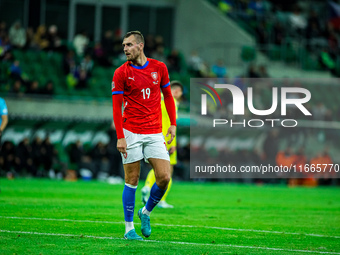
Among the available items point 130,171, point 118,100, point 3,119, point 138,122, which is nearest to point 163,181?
point 130,171

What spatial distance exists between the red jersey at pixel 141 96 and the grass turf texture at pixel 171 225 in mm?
1512

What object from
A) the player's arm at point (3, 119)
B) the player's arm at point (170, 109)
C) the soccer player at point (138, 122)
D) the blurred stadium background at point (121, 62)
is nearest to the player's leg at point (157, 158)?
the soccer player at point (138, 122)

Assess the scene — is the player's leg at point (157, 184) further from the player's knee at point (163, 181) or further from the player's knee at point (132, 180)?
the player's knee at point (132, 180)

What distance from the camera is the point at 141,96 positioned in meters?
8.51

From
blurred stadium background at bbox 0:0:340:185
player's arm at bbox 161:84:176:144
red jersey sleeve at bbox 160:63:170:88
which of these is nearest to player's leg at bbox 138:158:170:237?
player's arm at bbox 161:84:176:144

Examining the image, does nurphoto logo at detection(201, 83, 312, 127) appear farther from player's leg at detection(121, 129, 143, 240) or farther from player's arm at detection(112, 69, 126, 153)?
player's arm at detection(112, 69, 126, 153)

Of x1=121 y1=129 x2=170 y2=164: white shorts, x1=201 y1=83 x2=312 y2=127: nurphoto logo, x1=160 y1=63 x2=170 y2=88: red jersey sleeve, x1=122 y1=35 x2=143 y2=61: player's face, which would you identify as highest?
x1=122 y1=35 x2=143 y2=61: player's face

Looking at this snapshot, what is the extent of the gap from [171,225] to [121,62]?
17.6m

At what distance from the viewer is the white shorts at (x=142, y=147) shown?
8430 millimetres

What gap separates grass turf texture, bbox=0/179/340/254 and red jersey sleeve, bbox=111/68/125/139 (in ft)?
4.77

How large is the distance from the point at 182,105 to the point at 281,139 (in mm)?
4316

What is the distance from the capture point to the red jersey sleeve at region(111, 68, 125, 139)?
822 centimetres

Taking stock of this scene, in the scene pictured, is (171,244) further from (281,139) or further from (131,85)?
(281,139)

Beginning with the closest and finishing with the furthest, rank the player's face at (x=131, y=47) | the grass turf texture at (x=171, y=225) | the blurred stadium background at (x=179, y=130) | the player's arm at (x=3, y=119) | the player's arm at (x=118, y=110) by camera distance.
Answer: the grass turf texture at (x=171, y=225)
the player's arm at (x=118, y=110)
the player's face at (x=131, y=47)
the blurred stadium background at (x=179, y=130)
the player's arm at (x=3, y=119)
